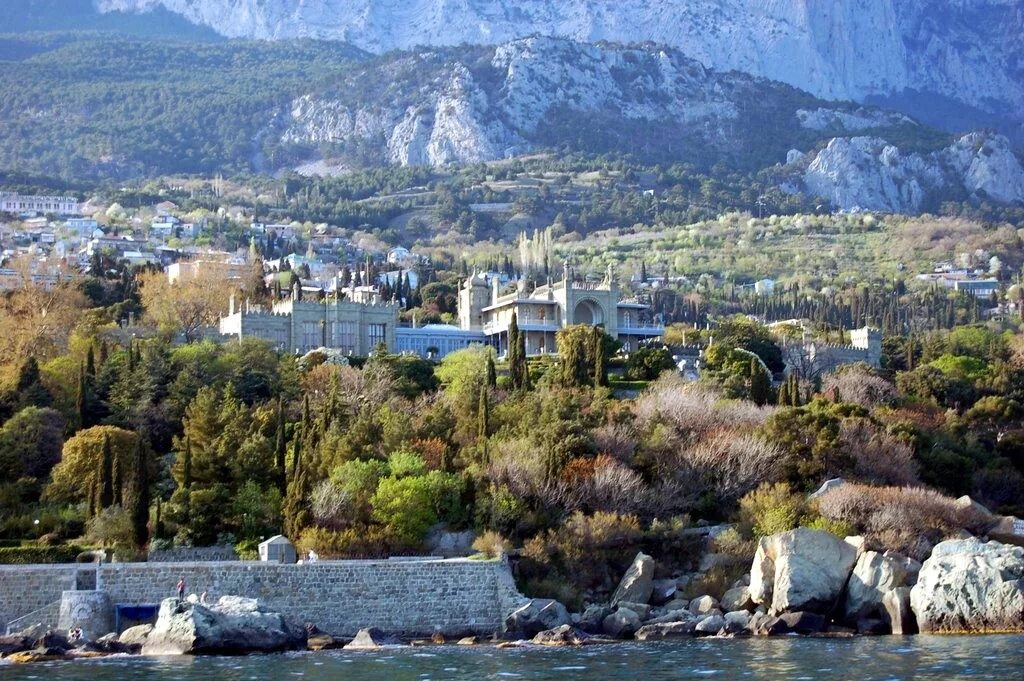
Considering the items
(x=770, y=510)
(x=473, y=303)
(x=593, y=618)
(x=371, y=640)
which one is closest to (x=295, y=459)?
(x=371, y=640)

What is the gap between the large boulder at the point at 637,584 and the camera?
5644 cm

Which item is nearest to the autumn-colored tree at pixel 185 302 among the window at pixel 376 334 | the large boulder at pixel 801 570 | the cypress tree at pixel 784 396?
the window at pixel 376 334

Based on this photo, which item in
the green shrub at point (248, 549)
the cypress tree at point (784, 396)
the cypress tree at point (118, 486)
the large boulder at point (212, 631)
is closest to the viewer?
the large boulder at point (212, 631)

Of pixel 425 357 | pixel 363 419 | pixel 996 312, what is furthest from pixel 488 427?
pixel 996 312

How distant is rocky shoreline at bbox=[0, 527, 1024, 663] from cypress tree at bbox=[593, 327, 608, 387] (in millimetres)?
19738

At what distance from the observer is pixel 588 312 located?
97312 mm

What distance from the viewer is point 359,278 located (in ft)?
408

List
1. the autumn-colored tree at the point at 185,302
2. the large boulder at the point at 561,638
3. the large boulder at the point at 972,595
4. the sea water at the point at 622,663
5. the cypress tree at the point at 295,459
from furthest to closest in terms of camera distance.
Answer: the autumn-colored tree at the point at 185,302, the cypress tree at the point at 295,459, the large boulder at the point at 972,595, the large boulder at the point at 561,638, the sea water at the point at 622,663

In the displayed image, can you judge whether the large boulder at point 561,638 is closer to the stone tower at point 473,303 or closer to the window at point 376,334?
the window at point 376,334

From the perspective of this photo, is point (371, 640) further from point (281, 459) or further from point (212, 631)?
point (281, 459)

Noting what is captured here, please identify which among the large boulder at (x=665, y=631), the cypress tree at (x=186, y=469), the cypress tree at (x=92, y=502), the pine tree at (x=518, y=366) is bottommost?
the large boulder at (x=665, y=631)

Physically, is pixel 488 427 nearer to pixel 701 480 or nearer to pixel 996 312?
pixel 701 480

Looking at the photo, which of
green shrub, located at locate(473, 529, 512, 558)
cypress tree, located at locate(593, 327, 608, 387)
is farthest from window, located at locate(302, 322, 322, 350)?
green shrub, located at locate(473, 529, 512, 558)

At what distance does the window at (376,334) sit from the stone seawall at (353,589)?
38849 mm
